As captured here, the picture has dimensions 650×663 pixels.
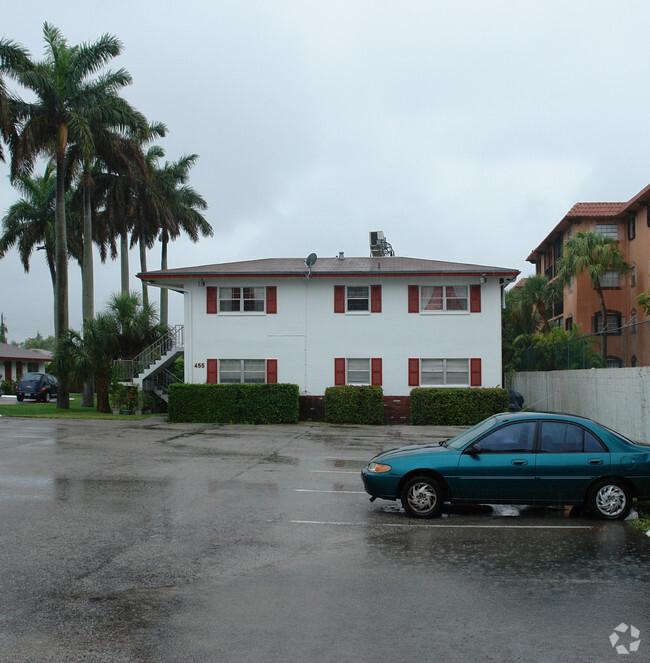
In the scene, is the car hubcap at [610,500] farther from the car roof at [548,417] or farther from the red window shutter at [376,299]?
the red window shutter at [376,299]

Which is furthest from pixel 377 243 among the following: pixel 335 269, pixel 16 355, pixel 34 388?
pixel 16 355

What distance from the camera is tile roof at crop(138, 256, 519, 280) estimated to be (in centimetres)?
2633

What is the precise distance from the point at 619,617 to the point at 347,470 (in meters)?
8.41

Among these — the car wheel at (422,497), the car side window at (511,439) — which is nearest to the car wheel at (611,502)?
the car side window at (511,439)

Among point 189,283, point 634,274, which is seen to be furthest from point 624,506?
point 634,274

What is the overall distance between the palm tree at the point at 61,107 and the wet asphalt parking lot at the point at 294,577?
21.3 m

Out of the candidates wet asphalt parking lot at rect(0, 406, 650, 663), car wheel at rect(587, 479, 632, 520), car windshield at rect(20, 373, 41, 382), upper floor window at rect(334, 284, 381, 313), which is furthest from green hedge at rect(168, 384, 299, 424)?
car windshield at rect(20, 373, 41, 382)

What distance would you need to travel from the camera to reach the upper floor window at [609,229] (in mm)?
38969

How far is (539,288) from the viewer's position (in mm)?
41344

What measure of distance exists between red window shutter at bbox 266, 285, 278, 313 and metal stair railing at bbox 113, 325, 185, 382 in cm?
379

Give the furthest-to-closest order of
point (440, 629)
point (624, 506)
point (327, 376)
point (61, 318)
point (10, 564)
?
1. point (61, 318)
2. point (327, 376)
3. point (624, 506)
4. point (10, 564)
5. point (440, 629)

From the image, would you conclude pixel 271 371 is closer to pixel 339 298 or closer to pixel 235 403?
pixel 235 403

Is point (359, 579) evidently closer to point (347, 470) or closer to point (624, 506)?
point (624, 506)

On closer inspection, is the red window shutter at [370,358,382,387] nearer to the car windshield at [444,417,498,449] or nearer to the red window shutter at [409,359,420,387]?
the red window shutter at [409,359,420,387]
